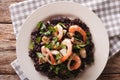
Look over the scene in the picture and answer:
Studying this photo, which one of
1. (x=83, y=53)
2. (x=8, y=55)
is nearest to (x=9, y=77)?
(x=8, y=55)

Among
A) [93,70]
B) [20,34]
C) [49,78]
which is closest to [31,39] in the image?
[20,34]

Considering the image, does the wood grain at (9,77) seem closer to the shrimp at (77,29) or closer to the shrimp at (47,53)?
the shrimp at (47,53)

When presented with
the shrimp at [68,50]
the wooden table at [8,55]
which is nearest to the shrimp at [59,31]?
the shrimp at [68,50]

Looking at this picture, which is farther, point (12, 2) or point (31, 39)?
point (12, 2)

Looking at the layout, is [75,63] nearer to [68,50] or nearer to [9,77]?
[68,50]

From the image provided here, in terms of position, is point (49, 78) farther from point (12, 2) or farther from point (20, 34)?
point (12, 2)

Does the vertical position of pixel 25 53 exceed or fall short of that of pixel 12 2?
it falls short
